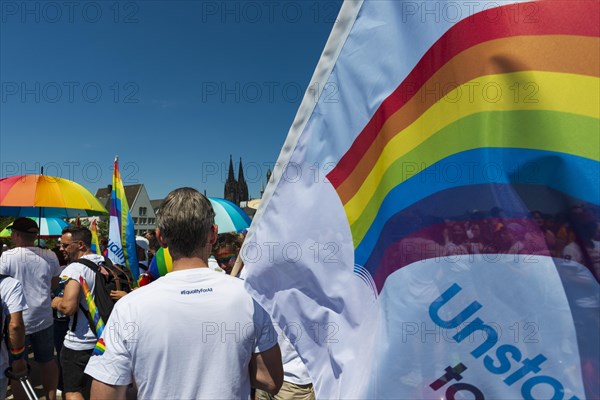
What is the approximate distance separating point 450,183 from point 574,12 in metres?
0.63

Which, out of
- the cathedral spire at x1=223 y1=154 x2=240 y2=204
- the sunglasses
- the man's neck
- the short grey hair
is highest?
the cathedral spire at x1=223 y1=154 x2=240 y2=204

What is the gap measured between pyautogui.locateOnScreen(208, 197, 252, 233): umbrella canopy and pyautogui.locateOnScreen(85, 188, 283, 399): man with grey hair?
5710mm

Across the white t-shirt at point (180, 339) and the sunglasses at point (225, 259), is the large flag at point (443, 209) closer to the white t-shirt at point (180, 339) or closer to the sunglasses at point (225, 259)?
the white t-shirt at point (180, 339)

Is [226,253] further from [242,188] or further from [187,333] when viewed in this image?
[242,188]

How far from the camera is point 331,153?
61.1 inches

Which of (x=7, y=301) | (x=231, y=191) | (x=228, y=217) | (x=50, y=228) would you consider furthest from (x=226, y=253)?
(x=231, y=191)

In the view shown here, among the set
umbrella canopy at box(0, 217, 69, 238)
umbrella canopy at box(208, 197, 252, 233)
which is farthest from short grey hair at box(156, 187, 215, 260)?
umbrella canopy at box(0, 217, 69, 238)

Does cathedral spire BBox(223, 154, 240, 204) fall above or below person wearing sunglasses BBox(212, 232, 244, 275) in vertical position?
above

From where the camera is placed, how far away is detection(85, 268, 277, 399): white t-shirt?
1.50 m

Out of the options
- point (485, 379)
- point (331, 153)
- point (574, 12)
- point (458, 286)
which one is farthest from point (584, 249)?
point (331, 153)

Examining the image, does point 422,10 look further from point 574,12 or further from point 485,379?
point 485,379

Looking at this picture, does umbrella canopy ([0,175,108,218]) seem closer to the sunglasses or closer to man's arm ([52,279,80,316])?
man's arm ([52,279,80,316])

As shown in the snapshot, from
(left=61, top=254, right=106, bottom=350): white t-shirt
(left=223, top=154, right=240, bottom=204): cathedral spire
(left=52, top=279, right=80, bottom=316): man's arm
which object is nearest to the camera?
(left=52, top=279, right=80, bottom=316): man's arm

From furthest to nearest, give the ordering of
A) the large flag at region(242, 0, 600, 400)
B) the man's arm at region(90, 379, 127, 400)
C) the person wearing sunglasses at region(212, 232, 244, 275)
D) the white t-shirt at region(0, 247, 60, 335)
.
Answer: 1. the white t-shirt at region(0, 247, 60, 335)
2. the person wearing sunglasses at region(212, 232, 244, 275)
3. the man's arm at region(90, 379, 127, 400)
4. the large flag at region(242, 0, 600, 400)
